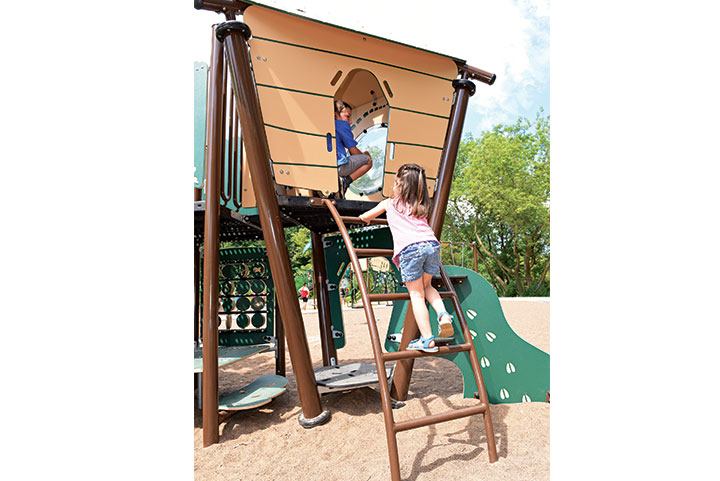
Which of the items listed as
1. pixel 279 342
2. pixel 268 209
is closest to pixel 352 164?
pixel 268 209

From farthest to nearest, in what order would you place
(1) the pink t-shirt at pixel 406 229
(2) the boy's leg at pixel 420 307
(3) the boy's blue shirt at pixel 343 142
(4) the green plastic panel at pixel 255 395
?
(3) the boy's blue shirt at pixel 343 142 → (4) the green plastic panel at pixel 255 395 → (1) the pink t-shirt at pixel 406 229 → (2) the boy's leg at pixel 420 307

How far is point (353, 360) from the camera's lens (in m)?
6.49

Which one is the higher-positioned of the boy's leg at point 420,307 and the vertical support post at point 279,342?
the boy's leg at point 420,307

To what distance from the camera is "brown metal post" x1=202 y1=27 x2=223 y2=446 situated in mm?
3312

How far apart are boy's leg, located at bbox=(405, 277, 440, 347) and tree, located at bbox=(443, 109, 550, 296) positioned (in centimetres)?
1960

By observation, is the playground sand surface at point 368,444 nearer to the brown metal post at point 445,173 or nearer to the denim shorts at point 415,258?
the brown metal post at point 445,173

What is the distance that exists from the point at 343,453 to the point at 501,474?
1.06m

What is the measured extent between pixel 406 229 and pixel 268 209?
1172mm

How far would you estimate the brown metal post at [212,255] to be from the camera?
3312mm

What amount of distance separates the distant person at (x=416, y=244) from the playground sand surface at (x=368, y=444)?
751 mm

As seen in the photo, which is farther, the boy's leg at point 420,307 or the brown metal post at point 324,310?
the brown metal post at point 324,310

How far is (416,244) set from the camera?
2.86m

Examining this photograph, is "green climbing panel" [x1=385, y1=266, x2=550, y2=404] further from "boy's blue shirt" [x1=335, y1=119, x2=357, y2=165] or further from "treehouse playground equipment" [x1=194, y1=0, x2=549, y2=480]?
"boy's blue shirt" [x1=335, y1=119, x2=357, y2=165]

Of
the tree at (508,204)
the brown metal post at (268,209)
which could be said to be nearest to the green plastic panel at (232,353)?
the brown metal post at (268,209)
